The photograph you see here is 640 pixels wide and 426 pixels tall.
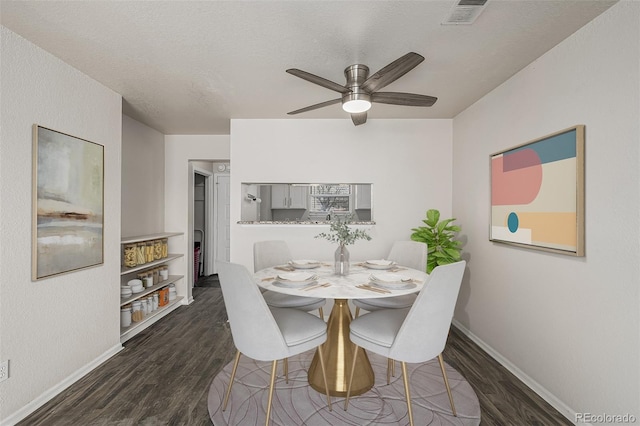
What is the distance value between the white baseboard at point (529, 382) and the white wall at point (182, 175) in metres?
3.62

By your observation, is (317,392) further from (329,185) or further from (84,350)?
(329,185)

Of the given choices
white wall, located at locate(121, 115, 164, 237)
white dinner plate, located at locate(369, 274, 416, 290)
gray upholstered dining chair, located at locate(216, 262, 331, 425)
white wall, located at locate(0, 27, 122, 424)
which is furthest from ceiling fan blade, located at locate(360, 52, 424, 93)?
white wall, located at locate(121, 115, 164, 237)

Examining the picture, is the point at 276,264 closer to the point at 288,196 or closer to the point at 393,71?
the point at 288,196

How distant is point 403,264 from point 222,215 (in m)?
3.85

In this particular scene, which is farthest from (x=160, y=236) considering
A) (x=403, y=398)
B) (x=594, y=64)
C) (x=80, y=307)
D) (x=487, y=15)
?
(x=594, y=64)

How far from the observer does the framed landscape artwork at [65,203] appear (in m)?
1.97

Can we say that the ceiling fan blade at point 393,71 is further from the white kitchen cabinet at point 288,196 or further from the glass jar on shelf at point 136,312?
the glass jar on shelf at point 136,312

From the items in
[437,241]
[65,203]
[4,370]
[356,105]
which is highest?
[356,105]

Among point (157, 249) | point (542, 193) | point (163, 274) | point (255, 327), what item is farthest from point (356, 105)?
point (163, 274)

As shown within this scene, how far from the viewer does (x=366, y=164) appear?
3.48 metres

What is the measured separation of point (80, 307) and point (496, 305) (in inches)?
134

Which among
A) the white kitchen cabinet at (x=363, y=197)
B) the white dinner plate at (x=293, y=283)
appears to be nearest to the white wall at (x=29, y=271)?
the white dinner plate at (x=293, y=283)

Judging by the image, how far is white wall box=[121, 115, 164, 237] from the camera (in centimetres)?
344

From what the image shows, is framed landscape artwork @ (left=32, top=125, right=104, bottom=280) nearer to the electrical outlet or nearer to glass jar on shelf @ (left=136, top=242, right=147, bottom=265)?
the electrical outlet
